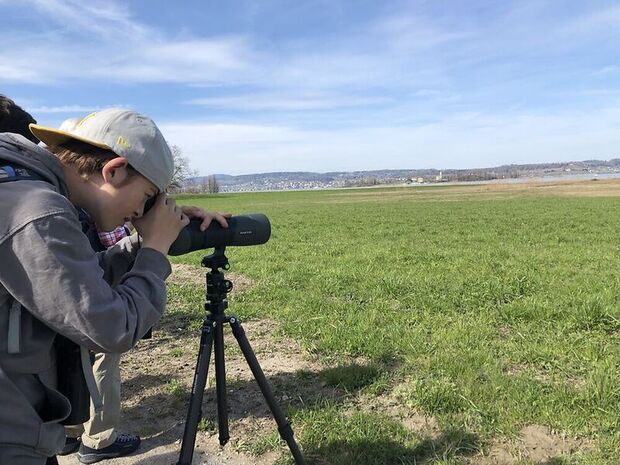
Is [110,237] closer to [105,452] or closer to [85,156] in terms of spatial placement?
[105,452]

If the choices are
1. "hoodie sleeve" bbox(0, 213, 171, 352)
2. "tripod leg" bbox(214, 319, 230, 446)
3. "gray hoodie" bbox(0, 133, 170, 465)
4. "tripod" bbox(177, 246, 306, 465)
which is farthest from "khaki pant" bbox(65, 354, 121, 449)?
"hoodie sleeve" bbox(0, 213, 171, 352)

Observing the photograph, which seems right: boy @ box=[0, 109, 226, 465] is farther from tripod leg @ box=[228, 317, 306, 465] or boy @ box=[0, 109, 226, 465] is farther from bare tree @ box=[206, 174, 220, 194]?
bare tree @ box=[206, 174, 220, 194]

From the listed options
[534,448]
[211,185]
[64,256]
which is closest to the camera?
[64,256]

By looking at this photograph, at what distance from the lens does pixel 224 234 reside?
2361 millimetres

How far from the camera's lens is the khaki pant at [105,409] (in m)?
3.34

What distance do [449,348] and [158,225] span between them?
3779 millimetres

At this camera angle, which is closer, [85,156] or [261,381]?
[85,156]

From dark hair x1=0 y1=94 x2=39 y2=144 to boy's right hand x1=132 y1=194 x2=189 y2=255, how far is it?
223cm

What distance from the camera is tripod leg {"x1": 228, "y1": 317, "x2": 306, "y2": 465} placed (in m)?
2.77

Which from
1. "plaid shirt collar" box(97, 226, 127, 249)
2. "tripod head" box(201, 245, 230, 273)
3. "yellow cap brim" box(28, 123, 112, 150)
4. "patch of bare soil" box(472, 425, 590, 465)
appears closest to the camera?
"yellow cap brim" box(28, 123, 112, 150)

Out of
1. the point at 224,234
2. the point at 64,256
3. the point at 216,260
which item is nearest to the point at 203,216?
the point at 224,234

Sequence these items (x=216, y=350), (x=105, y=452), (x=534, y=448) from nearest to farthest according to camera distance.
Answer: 1. (x=216, y=350)
2. (x=534, y=448)
3. (x=105, y=452)

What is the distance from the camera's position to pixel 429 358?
14.9ft

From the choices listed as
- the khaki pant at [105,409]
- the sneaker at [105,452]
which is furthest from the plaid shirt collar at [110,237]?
the sneaker at [105,452]
